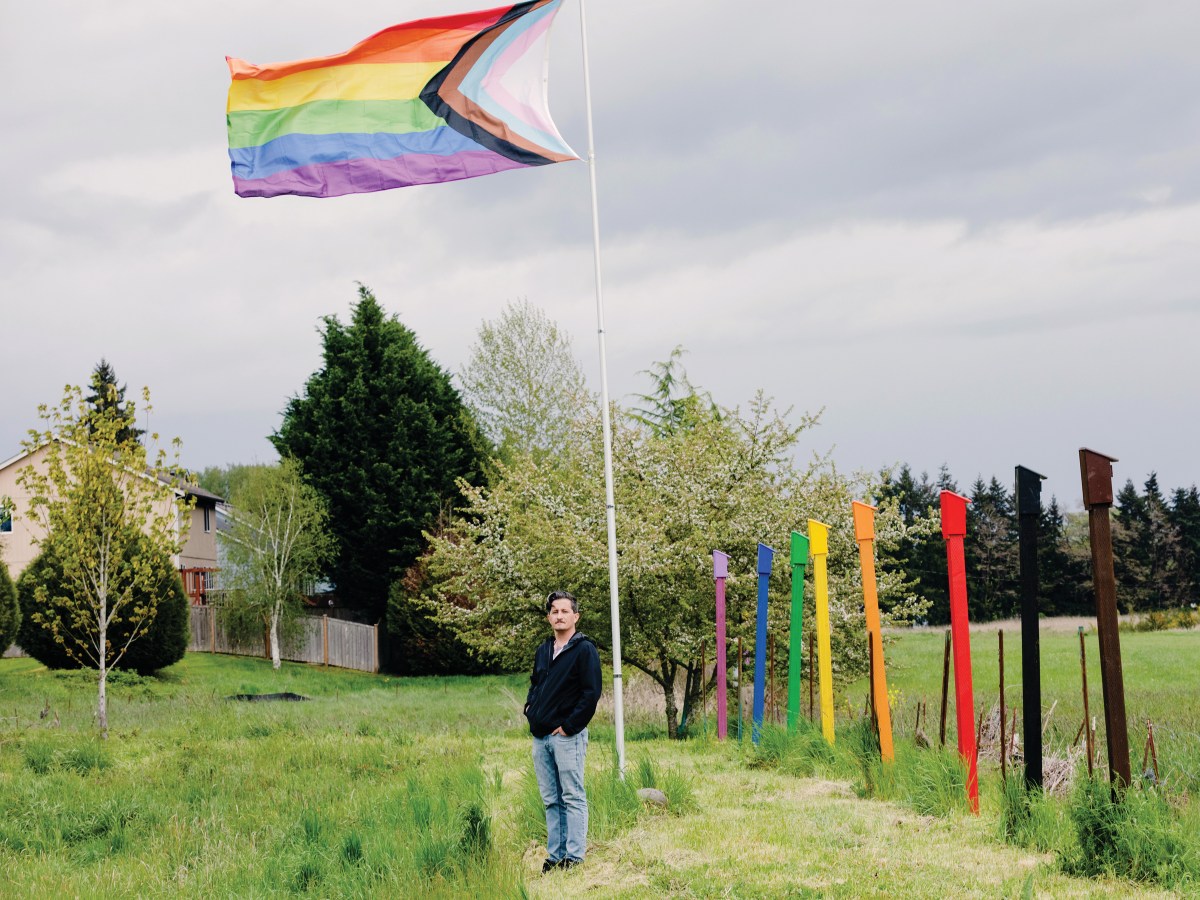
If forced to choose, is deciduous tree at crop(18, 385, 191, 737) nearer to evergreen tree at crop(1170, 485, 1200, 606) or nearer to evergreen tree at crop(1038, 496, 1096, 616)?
evergreen tree at crop(1038, 496, 1096, 616)

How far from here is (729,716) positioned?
16734 mm

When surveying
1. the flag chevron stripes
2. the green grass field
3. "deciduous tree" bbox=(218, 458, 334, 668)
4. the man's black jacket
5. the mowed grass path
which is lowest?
the green grass field

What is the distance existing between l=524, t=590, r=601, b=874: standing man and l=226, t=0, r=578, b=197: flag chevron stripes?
5164 mm

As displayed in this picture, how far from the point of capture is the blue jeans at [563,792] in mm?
7301

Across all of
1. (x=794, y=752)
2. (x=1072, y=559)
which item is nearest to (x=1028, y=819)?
(x=794, y=752)

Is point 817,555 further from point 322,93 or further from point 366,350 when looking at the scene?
point 366,350

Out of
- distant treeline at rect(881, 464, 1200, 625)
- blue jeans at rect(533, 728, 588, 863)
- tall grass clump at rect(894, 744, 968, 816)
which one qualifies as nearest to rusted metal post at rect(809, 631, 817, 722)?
tall grass clump at rect(894, 744, 968, 816)

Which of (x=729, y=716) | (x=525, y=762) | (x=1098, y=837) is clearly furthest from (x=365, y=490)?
(x=1098, y=837)

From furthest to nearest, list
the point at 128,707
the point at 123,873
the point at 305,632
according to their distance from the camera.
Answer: the point at 305,632 < the point at 128,707 < the point at 123,873

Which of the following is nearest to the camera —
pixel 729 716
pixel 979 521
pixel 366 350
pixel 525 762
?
pixel 525 762

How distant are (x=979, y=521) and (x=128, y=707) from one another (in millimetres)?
56039

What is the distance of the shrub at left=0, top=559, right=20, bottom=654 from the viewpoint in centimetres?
2578

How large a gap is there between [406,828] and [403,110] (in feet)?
21.8

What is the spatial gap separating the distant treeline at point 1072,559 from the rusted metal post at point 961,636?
2012 inches
